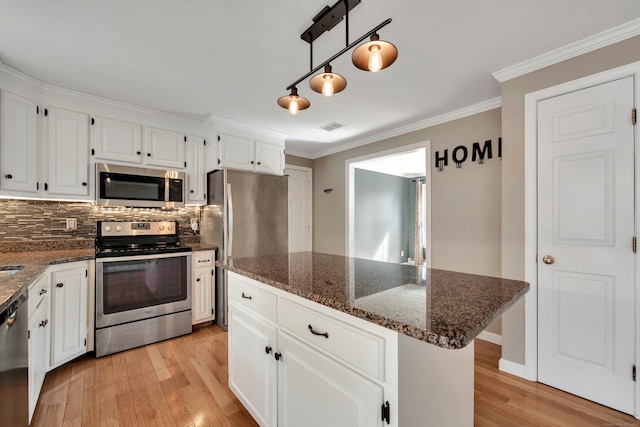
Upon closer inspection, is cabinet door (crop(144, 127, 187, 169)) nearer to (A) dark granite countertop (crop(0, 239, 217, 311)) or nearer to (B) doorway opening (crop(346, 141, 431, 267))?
(A) dark granite countertop (crop(0, 239, 217, 311))

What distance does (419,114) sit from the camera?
10.1 feet

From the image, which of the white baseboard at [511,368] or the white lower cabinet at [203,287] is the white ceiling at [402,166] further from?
the white baseboard at [511,368]

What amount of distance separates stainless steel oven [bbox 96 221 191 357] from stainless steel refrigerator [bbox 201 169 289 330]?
375 millimetres

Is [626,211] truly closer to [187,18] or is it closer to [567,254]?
[567,254]

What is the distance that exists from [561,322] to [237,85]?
3.14m

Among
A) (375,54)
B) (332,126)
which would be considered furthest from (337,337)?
(332,126)

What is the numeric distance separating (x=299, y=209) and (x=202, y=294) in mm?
2203

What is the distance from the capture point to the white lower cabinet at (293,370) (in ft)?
3.03

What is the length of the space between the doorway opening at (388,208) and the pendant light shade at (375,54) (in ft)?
9.37

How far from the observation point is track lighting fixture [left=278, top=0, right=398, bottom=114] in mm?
1189

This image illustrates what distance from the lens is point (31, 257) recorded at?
7.22 ft

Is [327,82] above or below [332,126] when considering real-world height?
below

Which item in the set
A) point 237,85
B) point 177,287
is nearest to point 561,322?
point 237,85

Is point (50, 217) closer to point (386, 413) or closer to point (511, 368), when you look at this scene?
point (386, 413)
